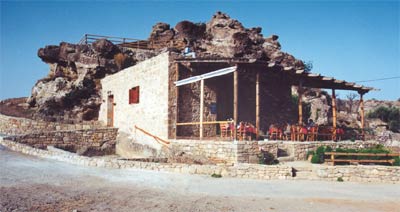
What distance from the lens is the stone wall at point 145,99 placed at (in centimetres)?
1479

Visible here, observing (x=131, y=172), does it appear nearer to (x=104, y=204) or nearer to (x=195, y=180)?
(x=195, y=180)

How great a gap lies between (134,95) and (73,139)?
416cm

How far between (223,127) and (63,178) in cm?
685

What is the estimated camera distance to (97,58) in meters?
24.8

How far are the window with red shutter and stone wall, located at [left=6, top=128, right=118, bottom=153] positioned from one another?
273 centimetres

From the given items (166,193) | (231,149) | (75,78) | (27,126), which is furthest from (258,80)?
(75,78)

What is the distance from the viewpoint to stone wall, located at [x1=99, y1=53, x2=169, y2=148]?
14789mm

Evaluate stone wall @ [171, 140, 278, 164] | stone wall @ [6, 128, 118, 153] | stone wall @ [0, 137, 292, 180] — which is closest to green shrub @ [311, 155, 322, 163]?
stone wall @ [171, 140, 278, 164]

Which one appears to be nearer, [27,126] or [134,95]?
[134,95]

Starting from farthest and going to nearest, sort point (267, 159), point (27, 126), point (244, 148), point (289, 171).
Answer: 1. point (27, 126)
2. point (267, 159)
3. point (244, 148)
4. point (289, 171)

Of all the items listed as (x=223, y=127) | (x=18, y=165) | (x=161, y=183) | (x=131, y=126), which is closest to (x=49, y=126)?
(x=131, y=126)

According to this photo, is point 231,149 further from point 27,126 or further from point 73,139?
point 27,126

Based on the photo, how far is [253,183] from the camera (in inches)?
368

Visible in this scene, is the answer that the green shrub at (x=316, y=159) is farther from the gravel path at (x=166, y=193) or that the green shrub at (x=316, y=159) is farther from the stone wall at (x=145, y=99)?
the stone wall at (x=145, y=99)
